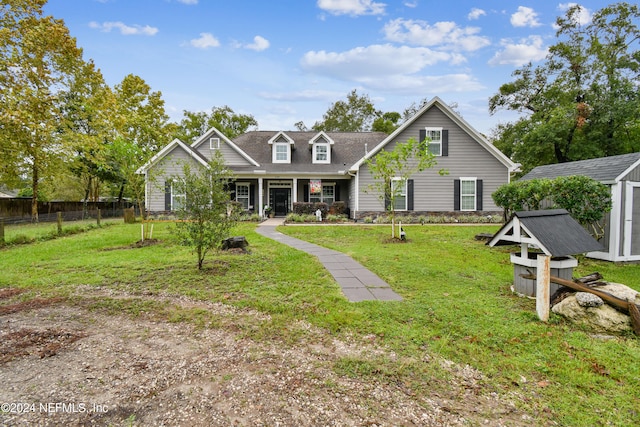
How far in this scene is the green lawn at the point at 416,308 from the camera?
2783 mm

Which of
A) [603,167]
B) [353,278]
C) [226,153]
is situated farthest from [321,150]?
[353,278]

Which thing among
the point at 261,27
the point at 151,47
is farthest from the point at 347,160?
the point at 151,47

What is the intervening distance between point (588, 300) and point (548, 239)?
90cm

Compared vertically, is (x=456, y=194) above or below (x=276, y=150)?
below

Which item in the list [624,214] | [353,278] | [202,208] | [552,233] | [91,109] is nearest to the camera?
[552,233]

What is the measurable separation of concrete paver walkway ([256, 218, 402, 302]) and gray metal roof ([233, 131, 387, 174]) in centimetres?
1100

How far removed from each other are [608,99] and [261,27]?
22504 mm

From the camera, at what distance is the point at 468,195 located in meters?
17.4

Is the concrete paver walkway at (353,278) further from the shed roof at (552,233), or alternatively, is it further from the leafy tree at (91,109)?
the leafy tree at (91,109)

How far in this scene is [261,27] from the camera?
39.9ft

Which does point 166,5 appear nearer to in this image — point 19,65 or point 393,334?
point 19,65

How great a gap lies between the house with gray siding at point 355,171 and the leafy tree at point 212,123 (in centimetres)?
1553

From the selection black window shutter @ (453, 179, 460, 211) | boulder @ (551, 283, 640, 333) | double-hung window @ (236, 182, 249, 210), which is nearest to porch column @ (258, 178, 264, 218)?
double-hung window @ (236, 182, 249, 210)

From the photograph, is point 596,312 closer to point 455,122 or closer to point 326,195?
point 455,122
